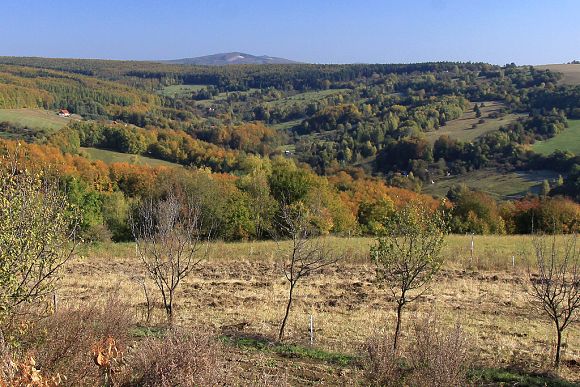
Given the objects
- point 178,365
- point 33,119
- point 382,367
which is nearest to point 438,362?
point 382,367

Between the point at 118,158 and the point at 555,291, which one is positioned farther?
the point at 118,158

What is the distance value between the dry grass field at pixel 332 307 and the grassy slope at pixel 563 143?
57.3 metres

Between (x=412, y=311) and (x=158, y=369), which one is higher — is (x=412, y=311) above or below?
below

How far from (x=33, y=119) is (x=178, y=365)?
97986 millimetres

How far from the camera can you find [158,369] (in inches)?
312

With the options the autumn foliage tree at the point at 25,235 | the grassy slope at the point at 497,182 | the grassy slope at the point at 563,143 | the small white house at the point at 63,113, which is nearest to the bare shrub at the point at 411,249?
the autumn foliage tree at the point at 25,235

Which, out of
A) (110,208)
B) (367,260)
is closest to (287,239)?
(367,260)

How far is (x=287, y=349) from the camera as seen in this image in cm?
1339

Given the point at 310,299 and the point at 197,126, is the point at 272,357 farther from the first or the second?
the point at 197,126

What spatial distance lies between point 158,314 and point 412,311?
9563 millimetres

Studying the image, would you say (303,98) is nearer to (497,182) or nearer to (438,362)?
(497,182)

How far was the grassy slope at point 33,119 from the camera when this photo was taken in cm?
8881

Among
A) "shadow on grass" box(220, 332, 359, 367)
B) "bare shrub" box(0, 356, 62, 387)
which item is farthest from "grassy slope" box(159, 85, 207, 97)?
"bare shrub" box(0, 356, 62, 387)

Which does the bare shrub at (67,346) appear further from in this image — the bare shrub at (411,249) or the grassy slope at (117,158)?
the grassy slope at (117,158)
